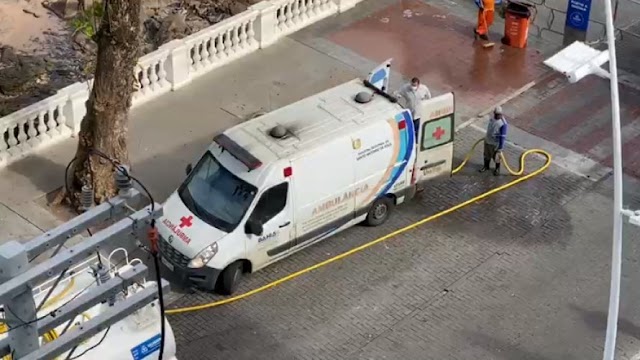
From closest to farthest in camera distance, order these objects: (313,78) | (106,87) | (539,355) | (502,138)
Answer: (539,355) → (106,87) → (502,138) → (313,78)

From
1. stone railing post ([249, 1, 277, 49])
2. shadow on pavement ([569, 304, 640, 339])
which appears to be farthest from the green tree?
shadow on pavement ([569, 304, 640, 339])

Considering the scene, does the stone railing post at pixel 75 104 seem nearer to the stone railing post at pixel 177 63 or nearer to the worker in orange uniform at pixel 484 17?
the stone railing post at pixel 177 63

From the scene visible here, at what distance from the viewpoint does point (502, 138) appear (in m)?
18.3

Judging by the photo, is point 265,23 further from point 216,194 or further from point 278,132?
point 216,194

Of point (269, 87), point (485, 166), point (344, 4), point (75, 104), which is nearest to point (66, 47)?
point (75, 104)

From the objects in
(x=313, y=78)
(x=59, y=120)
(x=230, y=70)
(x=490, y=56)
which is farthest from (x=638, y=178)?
(x=59, y=120)

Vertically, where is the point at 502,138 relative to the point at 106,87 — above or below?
below

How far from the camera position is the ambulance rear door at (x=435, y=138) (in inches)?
683

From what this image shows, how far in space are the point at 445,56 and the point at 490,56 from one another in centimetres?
93

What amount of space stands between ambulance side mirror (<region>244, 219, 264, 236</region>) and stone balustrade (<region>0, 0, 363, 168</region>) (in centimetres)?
402

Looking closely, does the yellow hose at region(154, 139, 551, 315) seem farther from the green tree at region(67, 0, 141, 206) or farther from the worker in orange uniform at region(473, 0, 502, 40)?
the worker in orange uniform at region(473, 0, 502, 40)

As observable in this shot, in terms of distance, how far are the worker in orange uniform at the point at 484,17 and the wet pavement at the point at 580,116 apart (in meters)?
1.98

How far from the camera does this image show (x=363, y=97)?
55.7ft

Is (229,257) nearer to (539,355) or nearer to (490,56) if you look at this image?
(539,355)
